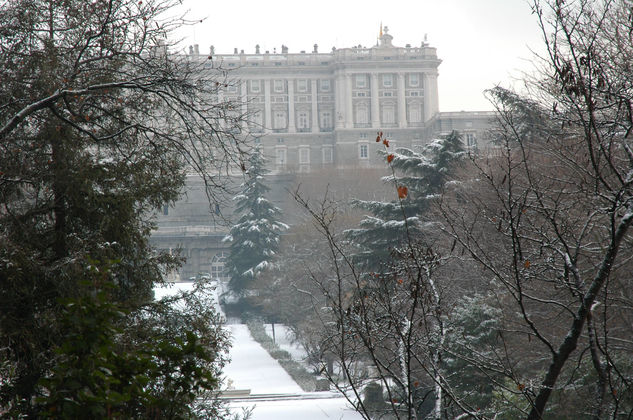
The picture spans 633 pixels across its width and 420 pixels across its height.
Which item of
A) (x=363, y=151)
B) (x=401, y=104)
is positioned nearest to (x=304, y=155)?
(x=363, y=151)

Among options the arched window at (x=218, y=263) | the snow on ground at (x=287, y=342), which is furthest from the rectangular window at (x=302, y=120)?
the snow on ground at (x=287, y=342)

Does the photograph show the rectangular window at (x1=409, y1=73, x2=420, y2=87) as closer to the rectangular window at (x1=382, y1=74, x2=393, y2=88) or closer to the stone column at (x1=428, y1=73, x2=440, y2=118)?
the stone column at (x1=428, y1=73, x2=440, y2=118)

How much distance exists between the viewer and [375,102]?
87812 mm

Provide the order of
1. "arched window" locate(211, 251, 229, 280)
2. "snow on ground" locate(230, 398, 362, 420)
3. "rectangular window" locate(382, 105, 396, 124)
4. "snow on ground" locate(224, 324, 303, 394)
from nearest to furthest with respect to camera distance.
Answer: "snow on ground" locate(230, 398, 362, 420)
"snow on ground" locate(224, 324, 303, 394)
"arched window" locate(211, 251, 229, 280)
"rectangular window" locate(382, 105, 396, 124)

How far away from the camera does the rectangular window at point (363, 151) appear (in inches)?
3275

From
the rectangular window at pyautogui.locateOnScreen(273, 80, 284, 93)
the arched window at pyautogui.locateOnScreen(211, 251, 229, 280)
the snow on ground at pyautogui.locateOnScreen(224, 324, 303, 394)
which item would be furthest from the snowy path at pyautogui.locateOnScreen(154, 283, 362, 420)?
the rectangular window at pyautogui.locateOnScreen(273, 80, 284, 93)

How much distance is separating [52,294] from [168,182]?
2.12 m

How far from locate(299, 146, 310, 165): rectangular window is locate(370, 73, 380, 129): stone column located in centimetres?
852

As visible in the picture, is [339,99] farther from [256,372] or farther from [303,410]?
[303,410]

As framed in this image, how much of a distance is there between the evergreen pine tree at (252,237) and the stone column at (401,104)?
48.2 meters

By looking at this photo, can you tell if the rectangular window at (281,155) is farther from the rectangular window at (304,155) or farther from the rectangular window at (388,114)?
the rectangular window at (388,114)

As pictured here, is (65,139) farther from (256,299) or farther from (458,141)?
(256,299)

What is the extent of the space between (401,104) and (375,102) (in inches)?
125

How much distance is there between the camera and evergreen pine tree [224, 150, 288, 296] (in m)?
39.6
